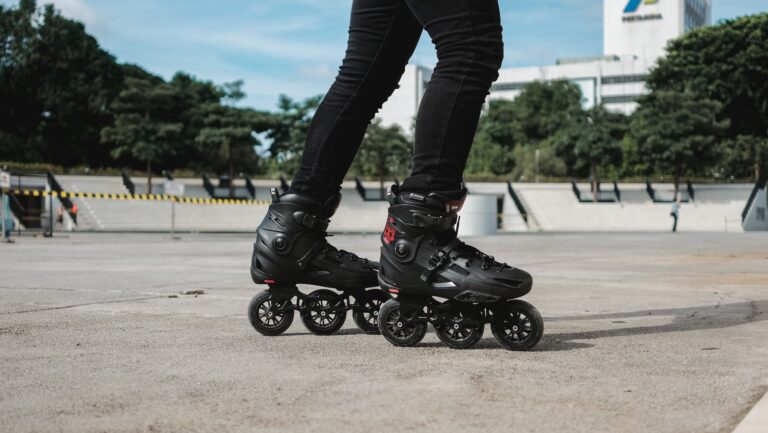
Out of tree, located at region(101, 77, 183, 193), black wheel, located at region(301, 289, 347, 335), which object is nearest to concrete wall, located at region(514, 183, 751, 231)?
tree, located at region(101, 77, 183, 193)

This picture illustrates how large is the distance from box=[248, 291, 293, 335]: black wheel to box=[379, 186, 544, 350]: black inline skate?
0.41 meters

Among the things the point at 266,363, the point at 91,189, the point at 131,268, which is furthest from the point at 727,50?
the point at 266,363

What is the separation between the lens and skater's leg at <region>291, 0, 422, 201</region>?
2.94 m

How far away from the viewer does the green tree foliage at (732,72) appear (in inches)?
2119

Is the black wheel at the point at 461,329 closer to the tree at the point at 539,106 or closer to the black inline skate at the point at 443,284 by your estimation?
the black inline skate at the point at 443,284

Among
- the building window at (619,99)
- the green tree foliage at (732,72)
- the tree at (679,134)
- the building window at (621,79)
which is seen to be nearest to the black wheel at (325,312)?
the tree at (679,134)

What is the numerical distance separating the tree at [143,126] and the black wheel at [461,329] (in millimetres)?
41921

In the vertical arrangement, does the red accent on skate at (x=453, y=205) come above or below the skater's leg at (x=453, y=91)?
below

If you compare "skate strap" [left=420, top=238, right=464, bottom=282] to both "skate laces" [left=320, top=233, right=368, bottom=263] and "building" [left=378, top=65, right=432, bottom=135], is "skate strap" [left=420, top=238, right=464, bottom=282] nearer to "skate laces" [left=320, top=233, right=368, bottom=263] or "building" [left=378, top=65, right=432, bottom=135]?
"skate laces" [left=320, top=233, right=368, bottom=263]

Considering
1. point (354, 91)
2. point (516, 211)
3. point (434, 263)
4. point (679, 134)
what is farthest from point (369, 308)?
point (679, 134)

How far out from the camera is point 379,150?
51156 mm

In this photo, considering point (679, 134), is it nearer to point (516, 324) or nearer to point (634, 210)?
point (634, 210)

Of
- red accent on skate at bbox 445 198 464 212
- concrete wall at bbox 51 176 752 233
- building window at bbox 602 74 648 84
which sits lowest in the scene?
concrete wall at bbox 51 176 752 233

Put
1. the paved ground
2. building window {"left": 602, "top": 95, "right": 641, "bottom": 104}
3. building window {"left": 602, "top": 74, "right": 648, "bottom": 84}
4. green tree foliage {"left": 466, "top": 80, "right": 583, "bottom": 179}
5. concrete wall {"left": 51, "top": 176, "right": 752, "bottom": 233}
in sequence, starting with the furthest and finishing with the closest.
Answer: building window {"left": 602, "top": 95, "right": 641, "bottom": 104} < building window {"left": 602, "top": 74, "right": 648, "bottom": 84} < green tree foliage {"left": 466, "top": 80, "right": 583, "bottom": 179} < concrete wall {"left": 51, "top": 176, "right": 752, "bottom": 233} < the paved ground
